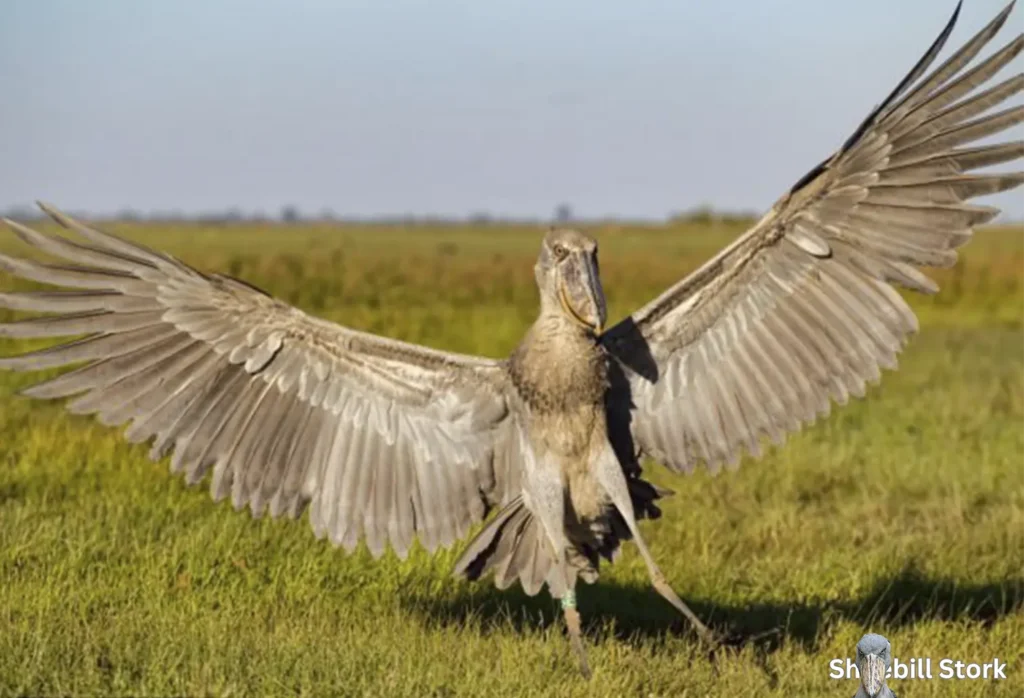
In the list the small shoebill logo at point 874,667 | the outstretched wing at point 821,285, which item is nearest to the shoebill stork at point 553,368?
the outstretched wing at point 821,285

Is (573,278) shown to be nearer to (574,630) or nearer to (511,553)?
(511,553)

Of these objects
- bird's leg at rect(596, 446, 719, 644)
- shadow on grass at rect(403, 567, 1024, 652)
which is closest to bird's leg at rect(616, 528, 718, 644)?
bird's leg at rect(596, 446, 719, 644)

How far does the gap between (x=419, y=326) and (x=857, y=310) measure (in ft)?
33.7

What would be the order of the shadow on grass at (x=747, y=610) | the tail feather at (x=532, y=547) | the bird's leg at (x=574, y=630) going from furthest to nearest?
the shadow on grass at (x=747, y=610) < the tail feather at (x=532, y=547) < the bird's leg at (x=574, y=630)

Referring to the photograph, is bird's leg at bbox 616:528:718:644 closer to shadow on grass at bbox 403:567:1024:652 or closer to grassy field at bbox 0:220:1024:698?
grassy field at bbox 0:220:1024:698

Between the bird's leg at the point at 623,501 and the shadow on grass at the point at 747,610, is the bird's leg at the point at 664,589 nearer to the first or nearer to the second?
the bird's leg at the point at 623,501

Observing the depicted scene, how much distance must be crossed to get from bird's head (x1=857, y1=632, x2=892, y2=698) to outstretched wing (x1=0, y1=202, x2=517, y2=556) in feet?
6.55

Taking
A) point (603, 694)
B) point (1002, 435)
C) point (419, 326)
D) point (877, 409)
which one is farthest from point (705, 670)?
point (419, 326)

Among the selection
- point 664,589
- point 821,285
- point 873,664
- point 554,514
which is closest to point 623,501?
point 554,514

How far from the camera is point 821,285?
596 centimetres

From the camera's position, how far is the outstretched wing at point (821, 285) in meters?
5.64

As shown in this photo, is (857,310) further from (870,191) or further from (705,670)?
(705,670)

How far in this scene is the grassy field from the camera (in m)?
5.24

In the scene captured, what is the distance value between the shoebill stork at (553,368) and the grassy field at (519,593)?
1.35ft
